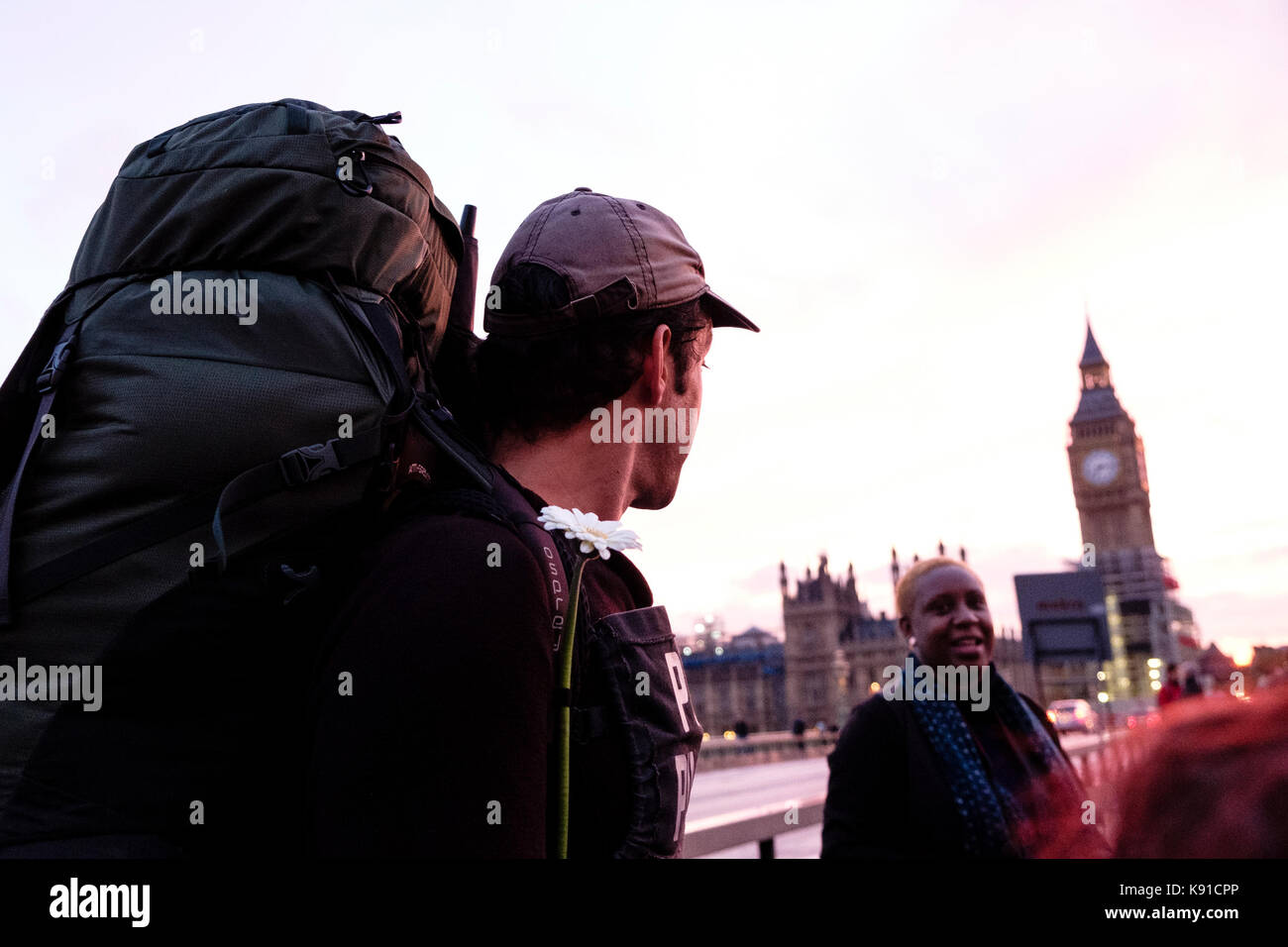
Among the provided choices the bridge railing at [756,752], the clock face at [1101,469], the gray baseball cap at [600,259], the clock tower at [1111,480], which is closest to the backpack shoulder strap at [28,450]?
the gray baseball cap at [600,259]

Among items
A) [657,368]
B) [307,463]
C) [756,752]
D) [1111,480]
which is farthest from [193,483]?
[1111,480]

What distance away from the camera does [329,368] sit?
130 cm

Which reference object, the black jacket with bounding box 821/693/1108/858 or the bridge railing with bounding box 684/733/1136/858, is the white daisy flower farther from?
the bridge railing with bounding box 684/733/1136/858

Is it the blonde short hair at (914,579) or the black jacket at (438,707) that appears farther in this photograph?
the blonde short hair at (914,579)

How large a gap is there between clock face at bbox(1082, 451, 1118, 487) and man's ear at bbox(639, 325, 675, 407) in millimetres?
122945

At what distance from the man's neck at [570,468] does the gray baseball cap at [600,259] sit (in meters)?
0.19

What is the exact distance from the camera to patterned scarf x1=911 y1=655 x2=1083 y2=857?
307 cm

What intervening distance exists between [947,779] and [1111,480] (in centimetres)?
12166

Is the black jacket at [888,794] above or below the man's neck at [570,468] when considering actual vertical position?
below

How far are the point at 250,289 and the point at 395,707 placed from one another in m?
0.60

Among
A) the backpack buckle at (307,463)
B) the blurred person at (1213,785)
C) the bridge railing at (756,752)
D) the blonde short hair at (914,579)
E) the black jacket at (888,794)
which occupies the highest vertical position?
the backpack buckle at (307,463)

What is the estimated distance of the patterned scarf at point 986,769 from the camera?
121 inches

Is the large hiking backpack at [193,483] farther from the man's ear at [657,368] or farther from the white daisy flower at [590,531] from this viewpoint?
the man's ear at [657,368]

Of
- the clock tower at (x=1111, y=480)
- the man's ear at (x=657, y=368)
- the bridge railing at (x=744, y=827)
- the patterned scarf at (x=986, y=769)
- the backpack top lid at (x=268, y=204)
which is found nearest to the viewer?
the backpack top lid at (x=268, y=204)
